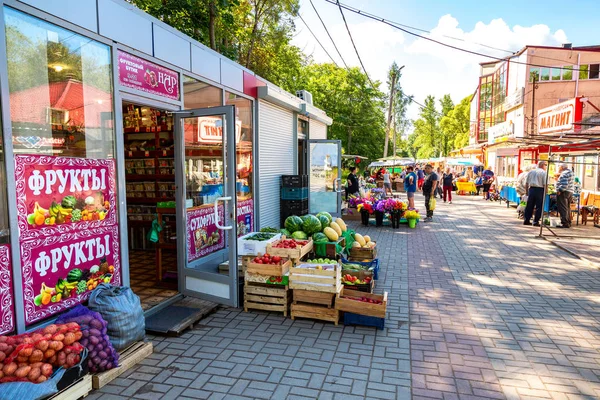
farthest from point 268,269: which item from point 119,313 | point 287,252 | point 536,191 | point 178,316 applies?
point 536,191

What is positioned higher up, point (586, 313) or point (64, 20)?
point (64, 20)

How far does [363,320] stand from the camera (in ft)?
15.7

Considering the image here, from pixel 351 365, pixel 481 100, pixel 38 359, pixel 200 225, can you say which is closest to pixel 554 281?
pixel 351 365

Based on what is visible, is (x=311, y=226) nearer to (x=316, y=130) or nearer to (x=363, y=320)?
(x=363, y=320)

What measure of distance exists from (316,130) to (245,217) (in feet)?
22.5

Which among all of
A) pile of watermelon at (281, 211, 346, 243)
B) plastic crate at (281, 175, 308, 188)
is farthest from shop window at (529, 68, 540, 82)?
pile of watermelon at (281, 211, 346, 243)

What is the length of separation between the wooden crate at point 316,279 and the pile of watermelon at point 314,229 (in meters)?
1.73

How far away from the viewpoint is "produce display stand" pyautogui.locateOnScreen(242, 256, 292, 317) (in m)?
5.16

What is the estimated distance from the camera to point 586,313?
17.3 ft

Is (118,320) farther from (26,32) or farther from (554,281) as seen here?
(554,281)

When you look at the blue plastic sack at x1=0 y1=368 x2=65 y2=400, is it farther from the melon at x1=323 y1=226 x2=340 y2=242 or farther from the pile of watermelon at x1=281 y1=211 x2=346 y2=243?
the melon at x1=323 y1=226 x2=340 y2=242

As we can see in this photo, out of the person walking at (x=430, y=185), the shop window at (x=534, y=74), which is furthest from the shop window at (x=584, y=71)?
the person walking at (x=430, y=185)

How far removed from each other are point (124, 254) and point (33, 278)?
1178 mm

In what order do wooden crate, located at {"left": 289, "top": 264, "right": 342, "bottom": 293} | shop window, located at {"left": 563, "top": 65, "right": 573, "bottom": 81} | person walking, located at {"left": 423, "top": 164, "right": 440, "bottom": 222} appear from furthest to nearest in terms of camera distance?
1. shop window, located at {"left": 563, "top": 65, "right": 573, "bottom": 81}
2. person walking, located at {"left": 423, "top": 164, "right": 440, "bottom": 222}
3. wooden crate, located at {"left": 289, "top": 264, "right": 342, "bottom": 293}
